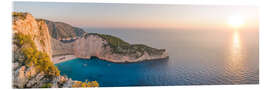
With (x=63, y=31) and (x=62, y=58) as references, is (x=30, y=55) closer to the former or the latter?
(x=62, y=58)

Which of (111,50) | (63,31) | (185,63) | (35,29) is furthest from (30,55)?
(185,63)

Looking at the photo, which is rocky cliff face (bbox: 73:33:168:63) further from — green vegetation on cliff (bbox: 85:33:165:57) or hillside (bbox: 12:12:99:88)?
hillside (bbox: 12:12:99:88)

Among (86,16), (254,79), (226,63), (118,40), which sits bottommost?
(254,79)

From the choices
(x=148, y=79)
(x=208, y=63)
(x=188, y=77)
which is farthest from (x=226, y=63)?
(x=148, y=79)

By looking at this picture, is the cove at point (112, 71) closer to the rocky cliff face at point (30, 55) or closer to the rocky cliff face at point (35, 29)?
the rocky cliff face at point (30, 55)

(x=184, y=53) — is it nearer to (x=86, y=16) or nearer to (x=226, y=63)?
(x=226, y=63)

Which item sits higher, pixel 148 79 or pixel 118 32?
pixel 118 32

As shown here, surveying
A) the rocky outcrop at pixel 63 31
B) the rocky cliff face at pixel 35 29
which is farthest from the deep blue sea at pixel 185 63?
the rocky cliff face at pixel 35 29
